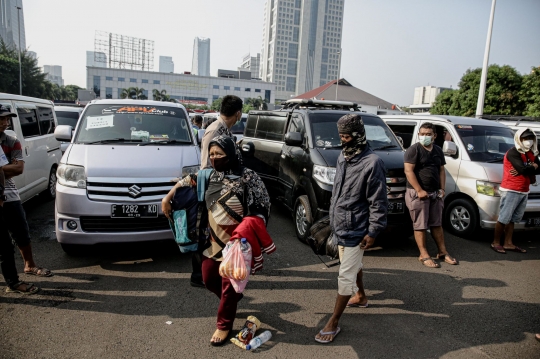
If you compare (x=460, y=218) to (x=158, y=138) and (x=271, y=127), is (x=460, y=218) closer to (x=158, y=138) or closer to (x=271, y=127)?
(x=271, y=127)

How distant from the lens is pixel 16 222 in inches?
171

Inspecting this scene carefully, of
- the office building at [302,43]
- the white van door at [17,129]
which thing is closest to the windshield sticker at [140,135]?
the white van door at [17,129]

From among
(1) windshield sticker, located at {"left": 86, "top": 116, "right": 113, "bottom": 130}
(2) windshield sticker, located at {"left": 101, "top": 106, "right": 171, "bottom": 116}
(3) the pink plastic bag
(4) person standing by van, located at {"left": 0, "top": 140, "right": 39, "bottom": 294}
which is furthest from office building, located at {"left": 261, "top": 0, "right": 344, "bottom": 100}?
(3) the pink plastic bag

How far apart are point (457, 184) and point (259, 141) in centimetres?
400

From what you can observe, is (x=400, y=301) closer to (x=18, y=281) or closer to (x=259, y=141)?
(x=18, y=281)

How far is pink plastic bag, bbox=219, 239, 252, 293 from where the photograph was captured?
2.94 m

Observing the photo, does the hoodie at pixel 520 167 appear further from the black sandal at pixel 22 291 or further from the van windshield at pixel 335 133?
the black sandal at pixel 22 291

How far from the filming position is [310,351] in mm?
3289

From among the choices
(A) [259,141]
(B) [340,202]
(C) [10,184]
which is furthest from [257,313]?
(A) [259,141]

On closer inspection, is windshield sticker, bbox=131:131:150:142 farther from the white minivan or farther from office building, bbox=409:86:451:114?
office building, bbox=409:86:451:114

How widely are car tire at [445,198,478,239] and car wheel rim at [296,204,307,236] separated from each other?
2.71 m

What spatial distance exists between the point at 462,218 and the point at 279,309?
4227 mm

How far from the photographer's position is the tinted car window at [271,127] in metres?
7.73

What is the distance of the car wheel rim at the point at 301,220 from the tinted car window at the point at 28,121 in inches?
196
